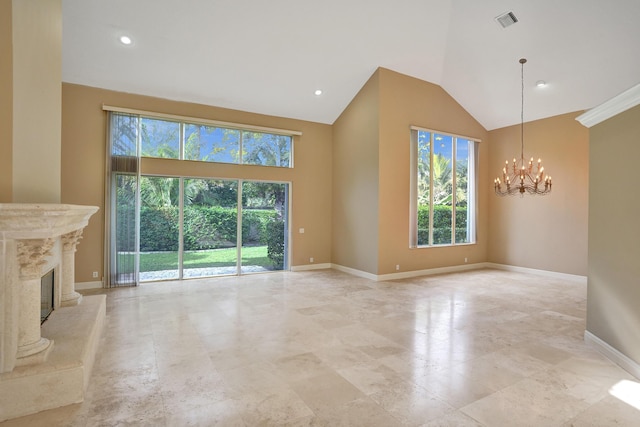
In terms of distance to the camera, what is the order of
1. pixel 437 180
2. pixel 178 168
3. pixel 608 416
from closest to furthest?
pixel 608 416, pixel 178 168, pixel 437 180

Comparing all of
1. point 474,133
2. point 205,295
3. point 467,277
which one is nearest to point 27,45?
point 205,295

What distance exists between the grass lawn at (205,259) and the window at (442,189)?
3.54m

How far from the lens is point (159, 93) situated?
20.6 ft

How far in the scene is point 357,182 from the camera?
24.3ft

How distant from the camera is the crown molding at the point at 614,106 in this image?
2.77m

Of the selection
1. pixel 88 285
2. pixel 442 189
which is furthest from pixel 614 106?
pixel 88 285

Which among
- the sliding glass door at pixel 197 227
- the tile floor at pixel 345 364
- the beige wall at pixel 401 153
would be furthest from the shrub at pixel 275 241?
the beige wall at pixel 401 153

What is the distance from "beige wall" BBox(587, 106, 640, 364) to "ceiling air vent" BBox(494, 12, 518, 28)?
10.1 ft

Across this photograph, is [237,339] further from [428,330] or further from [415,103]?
[415,103]

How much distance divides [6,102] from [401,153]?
627 cm

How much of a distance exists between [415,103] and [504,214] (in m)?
3.84

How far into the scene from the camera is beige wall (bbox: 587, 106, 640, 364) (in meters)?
2.87

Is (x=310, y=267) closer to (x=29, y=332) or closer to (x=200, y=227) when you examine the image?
(x=200, y=227)

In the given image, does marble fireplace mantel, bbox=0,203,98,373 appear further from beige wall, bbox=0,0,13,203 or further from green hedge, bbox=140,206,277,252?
green hedge, bbox=140,206,277,252
